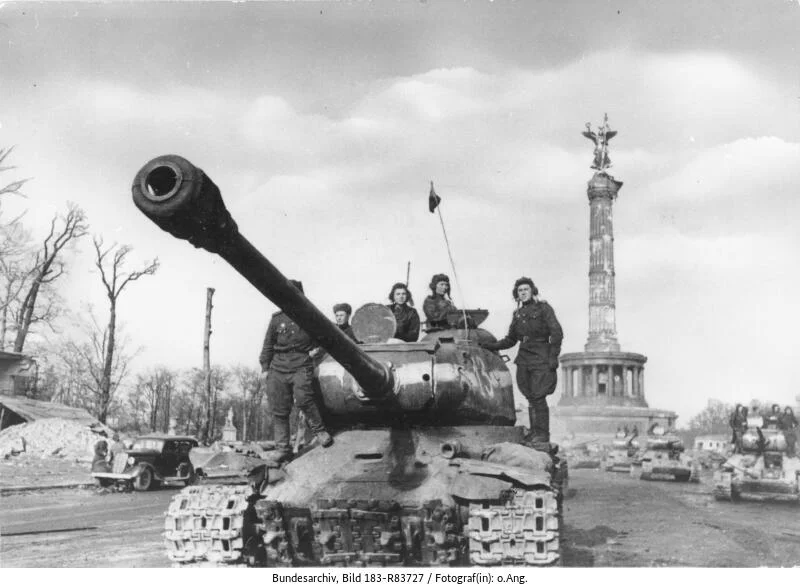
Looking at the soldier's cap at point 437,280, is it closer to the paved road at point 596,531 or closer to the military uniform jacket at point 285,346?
the military uniform jacket at point 285,346

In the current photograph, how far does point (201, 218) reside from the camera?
4.39 m

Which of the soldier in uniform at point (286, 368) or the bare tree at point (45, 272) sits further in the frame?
the bare tree at point (45, 272)

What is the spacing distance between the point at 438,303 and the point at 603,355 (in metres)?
48.9

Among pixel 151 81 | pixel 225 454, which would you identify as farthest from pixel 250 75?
pixel 225 454

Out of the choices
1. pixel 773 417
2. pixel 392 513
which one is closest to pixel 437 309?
pixel 392 513

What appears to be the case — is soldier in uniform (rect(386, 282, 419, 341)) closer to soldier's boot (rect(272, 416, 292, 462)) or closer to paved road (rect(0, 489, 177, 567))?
soldier's boot (rect(272, 416, 292, 462))

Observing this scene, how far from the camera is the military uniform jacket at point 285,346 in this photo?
9.52 m

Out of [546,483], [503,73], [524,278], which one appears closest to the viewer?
[546,483]

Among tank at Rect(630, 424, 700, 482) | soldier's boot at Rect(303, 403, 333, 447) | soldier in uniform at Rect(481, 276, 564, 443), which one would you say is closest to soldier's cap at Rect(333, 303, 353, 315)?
soldier's boot at Rect(303, 403, 333, 447)

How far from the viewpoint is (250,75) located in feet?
36.1

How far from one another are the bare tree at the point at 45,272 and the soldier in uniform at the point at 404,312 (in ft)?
26.7

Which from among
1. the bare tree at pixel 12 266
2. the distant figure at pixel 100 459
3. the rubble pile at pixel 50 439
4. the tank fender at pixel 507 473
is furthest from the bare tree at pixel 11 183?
the rubble pile at pixel 50 439
